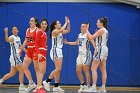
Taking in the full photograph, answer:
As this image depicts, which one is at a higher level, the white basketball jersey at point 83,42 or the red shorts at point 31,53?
the white basketball jersey at point 83,42

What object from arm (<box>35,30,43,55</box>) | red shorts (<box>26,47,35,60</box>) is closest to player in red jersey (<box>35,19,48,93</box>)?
arm (<box>35,30,43,55</box>)

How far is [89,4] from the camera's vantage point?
39.8ft

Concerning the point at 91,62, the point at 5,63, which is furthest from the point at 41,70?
the point at 5,63

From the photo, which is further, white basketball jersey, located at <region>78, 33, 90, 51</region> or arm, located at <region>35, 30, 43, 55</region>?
white basketball jersey, located at <region>78, 33, 90, 51</region>

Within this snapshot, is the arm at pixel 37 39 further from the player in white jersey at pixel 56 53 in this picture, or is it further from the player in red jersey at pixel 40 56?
the player in white jersey at pixel 56 53

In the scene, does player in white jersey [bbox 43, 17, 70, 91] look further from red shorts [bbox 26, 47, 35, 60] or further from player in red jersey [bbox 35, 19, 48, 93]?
player in red jersey [bbox 35, 19, 48, 93]

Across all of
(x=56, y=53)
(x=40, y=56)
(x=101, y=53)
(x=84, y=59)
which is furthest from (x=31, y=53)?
(x=101, y=53)

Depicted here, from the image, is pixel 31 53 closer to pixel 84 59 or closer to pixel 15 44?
pixel 15 44

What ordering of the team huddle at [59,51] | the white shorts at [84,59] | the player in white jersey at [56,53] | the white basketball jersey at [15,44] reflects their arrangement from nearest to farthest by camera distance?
the team huddle at [59,51]
the player in white jersey at [56,53]
the white shorts at [84,59]
the white basketball jersey at [15,44]

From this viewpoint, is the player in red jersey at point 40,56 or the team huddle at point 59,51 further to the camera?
the team huddle at point 59,51

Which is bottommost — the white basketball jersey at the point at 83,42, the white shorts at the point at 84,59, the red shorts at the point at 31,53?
the white shorts at the point at 84,59

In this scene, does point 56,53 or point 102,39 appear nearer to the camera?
point 102,39

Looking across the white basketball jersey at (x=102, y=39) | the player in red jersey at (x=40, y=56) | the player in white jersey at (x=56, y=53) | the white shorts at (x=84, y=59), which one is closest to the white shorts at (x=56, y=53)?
the player in white jersey at (x=56, y=53)

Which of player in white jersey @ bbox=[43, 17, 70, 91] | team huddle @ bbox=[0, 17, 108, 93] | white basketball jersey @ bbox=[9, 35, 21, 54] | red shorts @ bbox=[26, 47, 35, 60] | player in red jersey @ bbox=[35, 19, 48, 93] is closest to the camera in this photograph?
player in red jersey @ bbox=[35, 19, 48, 93]
